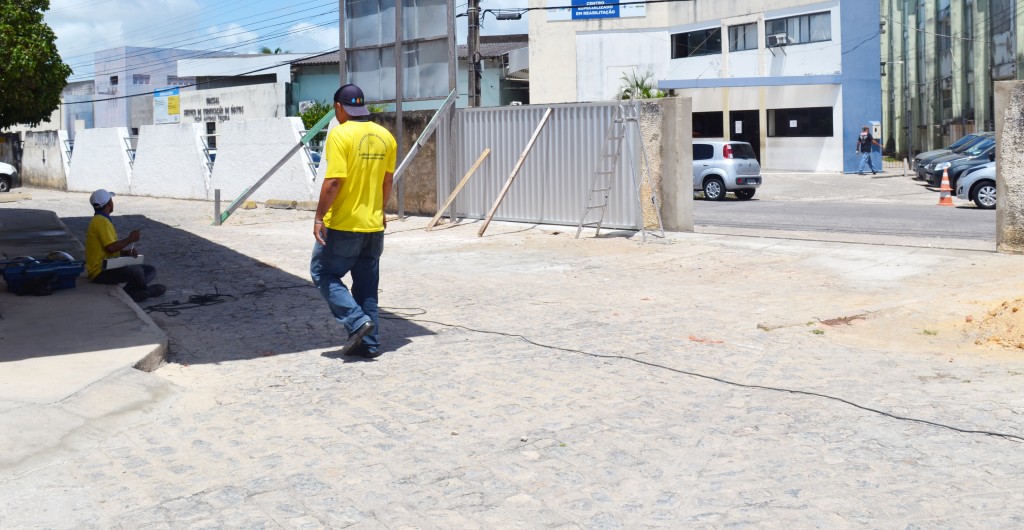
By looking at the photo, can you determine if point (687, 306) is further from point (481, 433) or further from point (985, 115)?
point (985, 115)

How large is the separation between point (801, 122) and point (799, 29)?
4024 millimetres

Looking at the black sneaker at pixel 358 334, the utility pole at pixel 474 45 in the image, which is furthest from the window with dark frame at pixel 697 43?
the black sneaker at pixel 358 334

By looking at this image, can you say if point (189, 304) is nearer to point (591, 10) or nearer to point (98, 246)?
point (98, 246)

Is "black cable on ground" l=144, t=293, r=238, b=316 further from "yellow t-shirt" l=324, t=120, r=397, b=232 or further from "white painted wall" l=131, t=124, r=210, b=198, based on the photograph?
"white painted wall" l=131, t=124, r=210, b=198

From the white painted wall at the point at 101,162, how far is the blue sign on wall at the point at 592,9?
79.3ft

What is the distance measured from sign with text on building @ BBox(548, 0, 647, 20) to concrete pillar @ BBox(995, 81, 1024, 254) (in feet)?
127

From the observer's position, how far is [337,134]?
7.34m

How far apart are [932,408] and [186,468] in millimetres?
4004

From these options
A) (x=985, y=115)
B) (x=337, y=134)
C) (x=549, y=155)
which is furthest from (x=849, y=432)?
(x=985, y=115)

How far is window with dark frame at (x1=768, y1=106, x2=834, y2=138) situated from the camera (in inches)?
1631

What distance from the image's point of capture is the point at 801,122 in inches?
1666

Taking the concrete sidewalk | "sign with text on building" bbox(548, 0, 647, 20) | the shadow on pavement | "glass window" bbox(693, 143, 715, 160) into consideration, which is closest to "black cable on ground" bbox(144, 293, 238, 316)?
the shadow on pavement

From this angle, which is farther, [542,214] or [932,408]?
[542,214]

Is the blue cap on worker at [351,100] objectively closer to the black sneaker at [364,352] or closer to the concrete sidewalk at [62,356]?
the black sneaker at [364,352]
